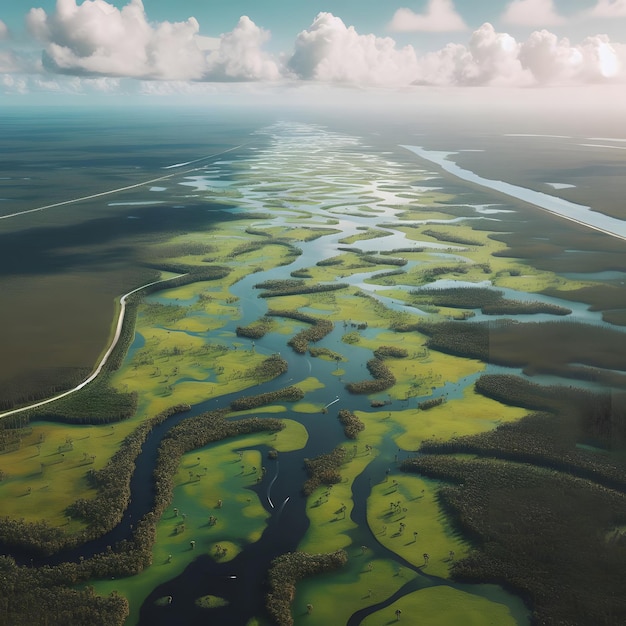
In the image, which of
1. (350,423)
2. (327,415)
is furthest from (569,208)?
(350,423)

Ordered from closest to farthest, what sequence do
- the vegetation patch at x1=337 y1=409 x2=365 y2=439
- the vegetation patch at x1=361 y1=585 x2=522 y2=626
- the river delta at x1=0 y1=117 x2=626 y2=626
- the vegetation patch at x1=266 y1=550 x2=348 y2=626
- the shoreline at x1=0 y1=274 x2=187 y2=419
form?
1. the vegetation patch at x1=361 y1=585 x2=522 y2=626
2. the vegetation patch at x1=266 y1=550 x2=348 y2=626
3. the river delta at x1=0 y1=117 x2=626 y2=626
4. the vegetation patch at x1=337 y1=409 x2=365 y2=439
5. the shoreline at x1=0 y1=274 x2=187 y2=419

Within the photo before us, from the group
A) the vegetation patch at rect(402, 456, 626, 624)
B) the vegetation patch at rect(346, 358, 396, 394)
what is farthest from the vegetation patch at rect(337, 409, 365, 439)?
the vegetation patch at rect(402, 456, 626, 624)

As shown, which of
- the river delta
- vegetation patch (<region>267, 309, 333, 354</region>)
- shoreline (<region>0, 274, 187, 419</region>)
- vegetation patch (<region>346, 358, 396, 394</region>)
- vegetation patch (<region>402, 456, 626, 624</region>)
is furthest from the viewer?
vegetation patch (<region>267, 309, 333, 354</region>)

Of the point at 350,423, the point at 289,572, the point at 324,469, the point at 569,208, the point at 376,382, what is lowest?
the point at 289,572

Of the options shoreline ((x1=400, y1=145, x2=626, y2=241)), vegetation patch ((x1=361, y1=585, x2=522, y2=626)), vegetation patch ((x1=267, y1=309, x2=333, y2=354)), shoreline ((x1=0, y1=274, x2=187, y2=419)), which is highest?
shoreline ((x1=400, y1=145, x2=626, y2=241))

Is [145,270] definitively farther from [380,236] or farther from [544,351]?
[544,351]

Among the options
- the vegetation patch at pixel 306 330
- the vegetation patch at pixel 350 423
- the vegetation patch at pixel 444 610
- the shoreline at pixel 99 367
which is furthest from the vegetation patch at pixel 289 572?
the vegetation patch at pixel 306 330

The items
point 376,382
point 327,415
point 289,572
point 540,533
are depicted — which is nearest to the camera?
point 289,572

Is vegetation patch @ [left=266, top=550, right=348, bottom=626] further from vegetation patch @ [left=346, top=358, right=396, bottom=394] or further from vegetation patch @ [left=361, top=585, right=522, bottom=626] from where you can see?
vegetation patch @ [left=346, top=358, right=396, bottom=394]

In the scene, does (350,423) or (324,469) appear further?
(350,423)

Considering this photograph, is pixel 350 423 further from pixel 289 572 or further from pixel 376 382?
pixel 289 572

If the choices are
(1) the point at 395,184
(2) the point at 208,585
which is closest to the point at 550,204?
(1) the point at 395,184
